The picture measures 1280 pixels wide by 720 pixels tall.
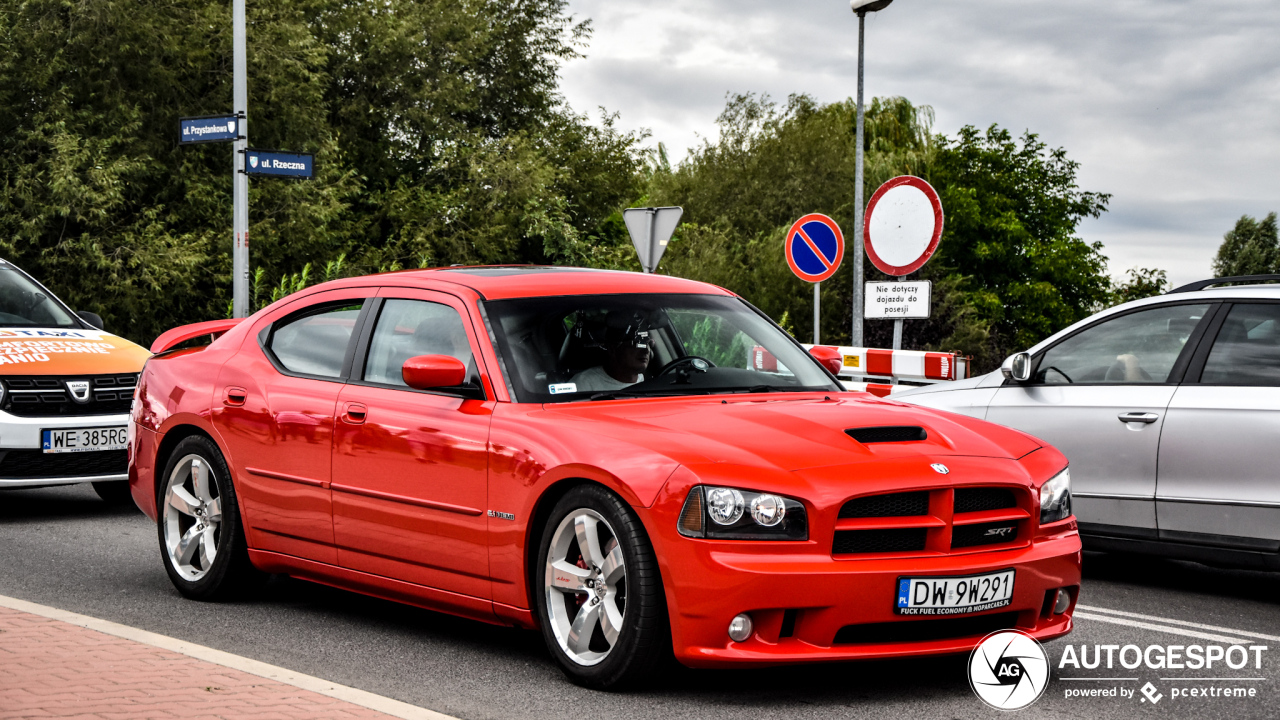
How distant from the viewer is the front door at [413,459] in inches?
218

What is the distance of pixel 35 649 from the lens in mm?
5414

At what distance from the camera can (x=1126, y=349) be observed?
306 inches

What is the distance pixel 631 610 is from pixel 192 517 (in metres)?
3.14

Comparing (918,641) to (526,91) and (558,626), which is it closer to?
(558,626)

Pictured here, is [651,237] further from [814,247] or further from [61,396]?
[61,396]

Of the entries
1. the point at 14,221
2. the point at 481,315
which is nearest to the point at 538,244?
the point at 14,221

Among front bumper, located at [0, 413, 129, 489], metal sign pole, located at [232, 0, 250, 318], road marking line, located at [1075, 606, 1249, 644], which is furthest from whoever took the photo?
metal sign pole, located at [232, 0, 250, 318]

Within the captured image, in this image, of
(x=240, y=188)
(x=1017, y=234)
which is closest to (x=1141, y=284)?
(x=1017, y=234)

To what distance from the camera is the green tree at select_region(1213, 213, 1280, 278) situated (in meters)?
106

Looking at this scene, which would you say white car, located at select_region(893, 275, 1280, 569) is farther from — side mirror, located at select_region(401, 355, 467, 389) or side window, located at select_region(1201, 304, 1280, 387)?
side mirror, located at select_region(401, 355, 467, 389)

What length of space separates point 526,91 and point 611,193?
16.1 feet

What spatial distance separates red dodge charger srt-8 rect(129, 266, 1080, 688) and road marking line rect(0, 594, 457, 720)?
0.72 metres

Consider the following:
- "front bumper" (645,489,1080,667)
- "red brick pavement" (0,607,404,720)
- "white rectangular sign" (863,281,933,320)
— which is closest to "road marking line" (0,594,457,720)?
"red brick pavement" (0,607,404,720)

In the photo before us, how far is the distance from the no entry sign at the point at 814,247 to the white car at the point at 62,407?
6989 millimetres
